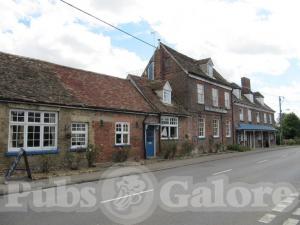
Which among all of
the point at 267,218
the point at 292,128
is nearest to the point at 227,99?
the point at 267,218

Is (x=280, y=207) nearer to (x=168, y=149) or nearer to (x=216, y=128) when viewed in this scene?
(x=168, y=149)

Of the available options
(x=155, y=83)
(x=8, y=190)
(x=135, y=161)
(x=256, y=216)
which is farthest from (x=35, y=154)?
(x=155, y=83)

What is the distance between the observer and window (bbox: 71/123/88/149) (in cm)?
1786

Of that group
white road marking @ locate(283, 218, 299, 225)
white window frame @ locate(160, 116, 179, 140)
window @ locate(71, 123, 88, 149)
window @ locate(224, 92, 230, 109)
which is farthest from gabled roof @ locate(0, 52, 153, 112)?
window @ locate(224, 92, 230, 109)

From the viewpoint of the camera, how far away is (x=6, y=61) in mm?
17766

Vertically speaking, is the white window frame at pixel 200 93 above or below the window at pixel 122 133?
above

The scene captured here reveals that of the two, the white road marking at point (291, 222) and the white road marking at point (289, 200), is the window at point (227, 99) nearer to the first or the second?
the white road marking at point (289, 200)

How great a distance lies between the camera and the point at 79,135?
1825 centimetres

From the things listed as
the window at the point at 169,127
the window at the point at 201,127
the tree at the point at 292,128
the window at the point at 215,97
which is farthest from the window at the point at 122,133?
the tree at the point at 292,128

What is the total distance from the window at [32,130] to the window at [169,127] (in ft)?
33.5

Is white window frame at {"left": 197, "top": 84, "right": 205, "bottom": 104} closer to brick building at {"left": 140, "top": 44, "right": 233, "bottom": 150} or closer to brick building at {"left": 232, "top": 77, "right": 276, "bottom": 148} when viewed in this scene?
brick building at {"left": 140, "top": 44, "right": 233, "bottom": 150}

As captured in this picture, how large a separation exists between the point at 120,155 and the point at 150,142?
4192 mm

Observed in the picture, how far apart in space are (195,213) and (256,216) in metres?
1.31

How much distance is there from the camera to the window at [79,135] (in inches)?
703
